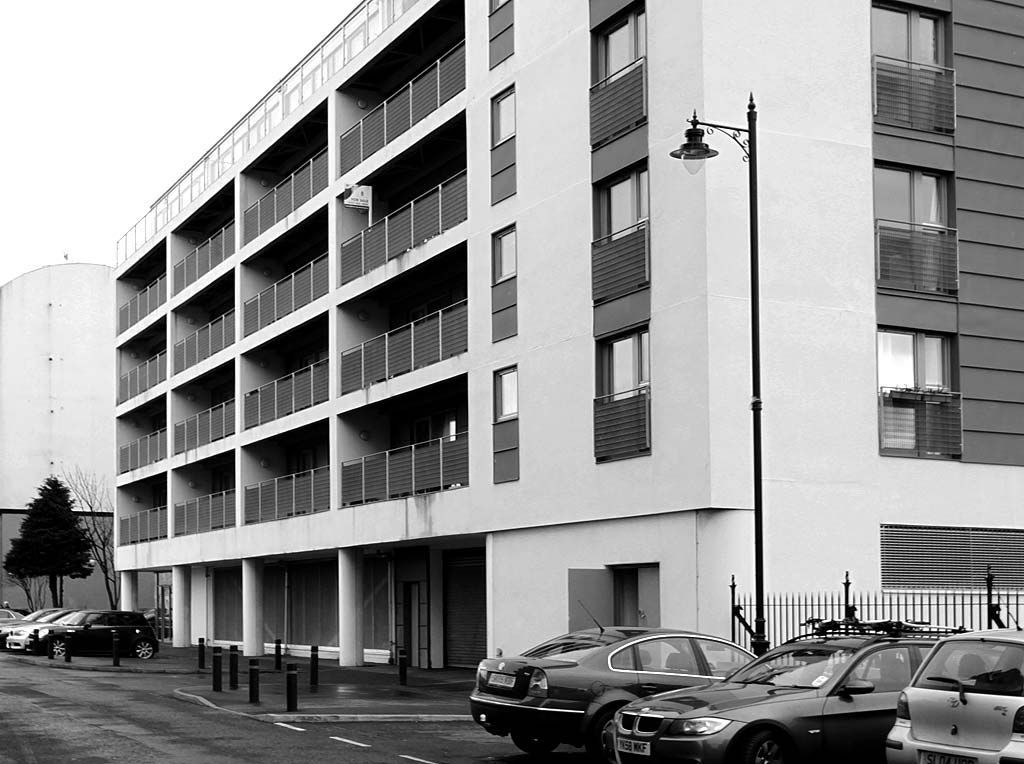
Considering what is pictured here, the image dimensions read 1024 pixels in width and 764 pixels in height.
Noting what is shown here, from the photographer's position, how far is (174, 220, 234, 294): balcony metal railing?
154 feet

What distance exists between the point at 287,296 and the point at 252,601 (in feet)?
31.6

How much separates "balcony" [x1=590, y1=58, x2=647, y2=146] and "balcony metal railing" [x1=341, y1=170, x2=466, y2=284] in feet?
Result: 19.0

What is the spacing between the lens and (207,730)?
749 inches

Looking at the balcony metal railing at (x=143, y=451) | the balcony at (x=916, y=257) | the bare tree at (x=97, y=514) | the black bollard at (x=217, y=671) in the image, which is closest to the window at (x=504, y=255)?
the balcony at (x=916, y=257)

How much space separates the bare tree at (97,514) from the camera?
81.1m

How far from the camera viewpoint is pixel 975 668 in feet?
36.4

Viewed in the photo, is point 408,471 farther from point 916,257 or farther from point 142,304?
point 142,304

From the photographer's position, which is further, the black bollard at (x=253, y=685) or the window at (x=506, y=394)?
the window at (x=506, y=394)

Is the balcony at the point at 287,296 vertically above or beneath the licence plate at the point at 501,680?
above

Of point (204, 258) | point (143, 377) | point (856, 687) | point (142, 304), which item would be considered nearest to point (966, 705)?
point (856, 687)

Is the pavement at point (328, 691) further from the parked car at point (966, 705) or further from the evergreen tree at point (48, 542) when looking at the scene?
the evergreen tree at point (48, 542)

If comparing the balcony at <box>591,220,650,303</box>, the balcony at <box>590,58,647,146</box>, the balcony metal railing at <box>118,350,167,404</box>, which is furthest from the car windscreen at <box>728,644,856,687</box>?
the balcony metal railing at <box>118,350,167,404</box>

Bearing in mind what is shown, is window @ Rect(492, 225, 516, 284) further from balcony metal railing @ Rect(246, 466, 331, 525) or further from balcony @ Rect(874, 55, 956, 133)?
balcony metal railing @ Rect(246, 466, 331, 525)

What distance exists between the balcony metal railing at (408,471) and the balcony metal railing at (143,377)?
19.7 metres
